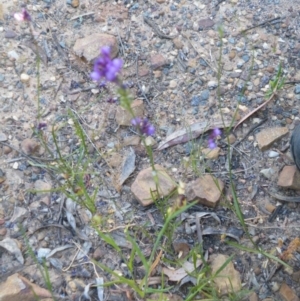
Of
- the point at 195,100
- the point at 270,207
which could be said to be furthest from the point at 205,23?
the point at 270,207

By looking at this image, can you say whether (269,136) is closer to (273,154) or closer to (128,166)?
(273,154)

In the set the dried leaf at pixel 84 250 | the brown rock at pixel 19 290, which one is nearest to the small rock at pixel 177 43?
the dried leaf at pixel 84 250

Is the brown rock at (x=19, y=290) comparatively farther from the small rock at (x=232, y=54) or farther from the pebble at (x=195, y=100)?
the small rock at (x=232, y=54)

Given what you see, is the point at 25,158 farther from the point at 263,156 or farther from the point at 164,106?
the point at 263,156

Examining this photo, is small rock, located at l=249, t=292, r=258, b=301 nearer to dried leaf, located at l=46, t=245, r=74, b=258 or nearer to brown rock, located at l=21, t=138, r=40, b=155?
Result: dried leaf, located at l=46, t=245, r=74, b=258

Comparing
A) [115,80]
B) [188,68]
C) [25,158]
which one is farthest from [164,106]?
[115,80]

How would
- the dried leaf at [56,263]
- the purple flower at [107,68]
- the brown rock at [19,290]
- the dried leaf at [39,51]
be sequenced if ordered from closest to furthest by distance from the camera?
the purple flower at [107,68]
the brown rock at [19,290]
the dried leaf at [56,263]
the dried leaf at [39,51]
